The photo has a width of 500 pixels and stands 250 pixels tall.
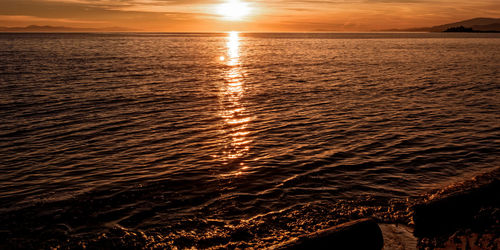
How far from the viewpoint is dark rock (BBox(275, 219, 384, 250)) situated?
7.55 m

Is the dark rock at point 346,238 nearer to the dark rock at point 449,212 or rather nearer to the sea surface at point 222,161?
the dark rock at point 449,212

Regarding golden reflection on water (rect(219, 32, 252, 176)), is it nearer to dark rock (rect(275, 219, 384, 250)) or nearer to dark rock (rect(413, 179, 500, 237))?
dark rock (rect(275, 219, 384, 250))

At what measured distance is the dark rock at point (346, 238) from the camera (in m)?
7.55

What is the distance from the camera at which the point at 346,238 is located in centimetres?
779

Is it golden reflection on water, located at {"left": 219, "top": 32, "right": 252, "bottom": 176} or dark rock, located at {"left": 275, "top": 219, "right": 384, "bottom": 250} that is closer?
dark rock, located at {"left": 275, "top": 219, "right": 384, "bottom": 250}

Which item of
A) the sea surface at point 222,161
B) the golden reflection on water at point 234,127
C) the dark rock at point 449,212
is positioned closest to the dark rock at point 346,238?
the dark rock at point 449,212

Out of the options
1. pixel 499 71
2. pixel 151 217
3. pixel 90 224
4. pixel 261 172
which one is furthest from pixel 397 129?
pixel 499 71

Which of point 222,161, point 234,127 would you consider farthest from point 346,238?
point 234,127

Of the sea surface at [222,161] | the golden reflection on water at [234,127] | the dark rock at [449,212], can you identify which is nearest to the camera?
the dark rock at [449,212]

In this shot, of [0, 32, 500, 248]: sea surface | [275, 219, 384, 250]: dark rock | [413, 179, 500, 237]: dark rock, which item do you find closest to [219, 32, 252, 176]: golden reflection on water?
[0, 32, 500, 248]: sea surface

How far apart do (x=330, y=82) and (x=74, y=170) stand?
32199 millimetres

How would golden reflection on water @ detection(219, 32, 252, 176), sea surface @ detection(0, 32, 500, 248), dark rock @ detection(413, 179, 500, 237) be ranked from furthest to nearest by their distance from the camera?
golden reflection on water @ detection(219, 32, 252, 176) < sea surface @ detection(0, 32, 500, 248) < dark rock @ detection(413, 179, 500, 237)

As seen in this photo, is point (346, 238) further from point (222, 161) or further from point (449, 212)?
point (222, 161)

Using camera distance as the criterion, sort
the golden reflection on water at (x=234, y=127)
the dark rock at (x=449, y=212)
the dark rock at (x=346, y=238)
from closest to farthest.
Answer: the dark rock at (x=346, y=238)
the dark rock at (x=449, y=212)
the golden reflection on water at (x=234, y=127)
